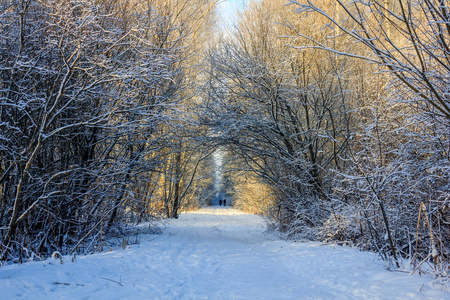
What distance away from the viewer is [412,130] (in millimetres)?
5656

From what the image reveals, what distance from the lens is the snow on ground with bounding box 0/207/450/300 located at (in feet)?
11.2

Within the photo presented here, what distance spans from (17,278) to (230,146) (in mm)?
7353

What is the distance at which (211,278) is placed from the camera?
183 inches

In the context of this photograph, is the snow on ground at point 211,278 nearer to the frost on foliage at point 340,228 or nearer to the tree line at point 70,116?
the tree line at point 70,116

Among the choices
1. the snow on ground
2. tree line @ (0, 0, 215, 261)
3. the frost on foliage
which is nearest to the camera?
the snow on ground

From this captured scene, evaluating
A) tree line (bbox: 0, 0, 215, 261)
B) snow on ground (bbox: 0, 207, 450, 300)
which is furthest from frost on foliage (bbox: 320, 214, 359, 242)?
tree line (bbox: 0, 0, 215, 261)

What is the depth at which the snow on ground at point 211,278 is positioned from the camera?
3.42 meters

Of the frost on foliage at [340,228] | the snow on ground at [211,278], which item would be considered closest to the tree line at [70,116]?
the snow on ground at [211,278]

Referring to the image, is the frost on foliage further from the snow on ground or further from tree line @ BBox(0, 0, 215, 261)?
tree line @ BBox(0, 0, 215, 261)

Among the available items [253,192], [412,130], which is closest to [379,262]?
[412,130]

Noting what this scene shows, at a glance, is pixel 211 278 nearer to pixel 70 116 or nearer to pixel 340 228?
pixel 340 228

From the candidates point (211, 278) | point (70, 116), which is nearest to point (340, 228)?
point (211, 278)

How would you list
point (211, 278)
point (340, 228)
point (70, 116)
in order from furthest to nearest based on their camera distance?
point (340, 228) < point (70, 116) < point (211, 278)

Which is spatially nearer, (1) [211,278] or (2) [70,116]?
(1) [211,278]
